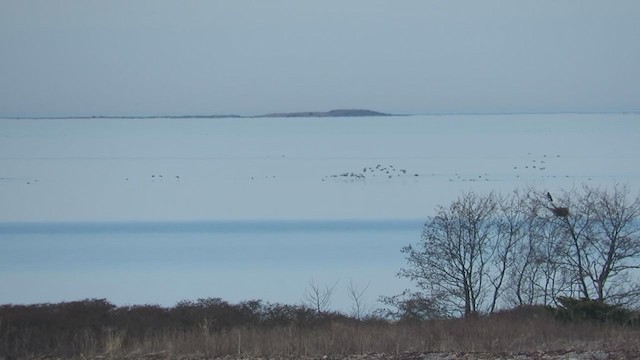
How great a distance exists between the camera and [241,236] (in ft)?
135

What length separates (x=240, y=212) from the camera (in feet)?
163

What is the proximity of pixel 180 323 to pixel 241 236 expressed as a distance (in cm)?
2167

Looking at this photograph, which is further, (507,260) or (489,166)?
(489,166)

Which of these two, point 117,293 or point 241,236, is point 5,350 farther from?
point 241,236

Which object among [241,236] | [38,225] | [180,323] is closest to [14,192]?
[38,225]

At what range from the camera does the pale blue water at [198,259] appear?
2938 cm

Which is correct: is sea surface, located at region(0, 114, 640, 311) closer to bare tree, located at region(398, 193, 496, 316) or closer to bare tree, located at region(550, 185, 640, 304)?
bare tree, located at region(398, 193, 496, 316)

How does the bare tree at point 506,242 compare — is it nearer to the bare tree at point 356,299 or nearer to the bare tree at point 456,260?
the bare tree at point 456,260

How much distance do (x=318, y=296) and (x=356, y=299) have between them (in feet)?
4.88

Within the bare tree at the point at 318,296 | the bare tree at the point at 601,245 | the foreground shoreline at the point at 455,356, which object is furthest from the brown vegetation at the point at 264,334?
the bare tree at the point at 601,245

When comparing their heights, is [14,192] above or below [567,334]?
above

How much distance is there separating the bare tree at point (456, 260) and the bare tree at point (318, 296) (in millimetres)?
2161

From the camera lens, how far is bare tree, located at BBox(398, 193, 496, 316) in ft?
87.8

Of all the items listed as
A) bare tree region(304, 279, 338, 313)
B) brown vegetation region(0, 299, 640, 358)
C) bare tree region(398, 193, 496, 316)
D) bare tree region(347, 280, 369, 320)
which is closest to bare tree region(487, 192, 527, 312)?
bare tree region(398, 193, 496, 316)
